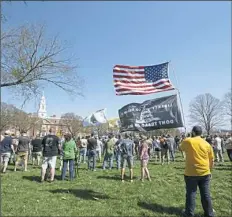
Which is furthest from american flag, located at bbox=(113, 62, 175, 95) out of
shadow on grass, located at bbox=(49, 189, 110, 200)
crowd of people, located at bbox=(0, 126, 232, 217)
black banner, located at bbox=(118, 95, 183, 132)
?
shadow on grass, located at bbox=(49, 189, 110, 200)

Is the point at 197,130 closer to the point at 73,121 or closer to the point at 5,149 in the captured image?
the point at 5,149

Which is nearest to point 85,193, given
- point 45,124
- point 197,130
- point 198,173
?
point 198,173

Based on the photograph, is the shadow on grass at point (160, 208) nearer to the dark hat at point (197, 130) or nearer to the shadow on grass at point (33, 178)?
the dark hat at point (197, 130)

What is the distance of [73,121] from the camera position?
3656 inches

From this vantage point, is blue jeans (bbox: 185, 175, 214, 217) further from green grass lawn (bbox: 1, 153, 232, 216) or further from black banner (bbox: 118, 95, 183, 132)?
black banner (bbox: 118, 95, 183, 132)

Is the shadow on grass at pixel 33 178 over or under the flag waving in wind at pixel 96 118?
under

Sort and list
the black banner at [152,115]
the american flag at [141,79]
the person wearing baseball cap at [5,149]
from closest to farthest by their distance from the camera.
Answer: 1. the black banner at [152,115]
2. the american flag at [141,79]
3. the person wearing baseball cap at [5,149]

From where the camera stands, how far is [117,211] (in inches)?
292

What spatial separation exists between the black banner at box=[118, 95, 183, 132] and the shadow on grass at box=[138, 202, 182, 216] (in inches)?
101

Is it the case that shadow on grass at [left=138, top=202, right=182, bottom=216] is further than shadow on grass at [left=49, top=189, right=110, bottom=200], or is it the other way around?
shadow on grass at [left=49, top=189, right=110, bottom=200]

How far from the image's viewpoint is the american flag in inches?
433

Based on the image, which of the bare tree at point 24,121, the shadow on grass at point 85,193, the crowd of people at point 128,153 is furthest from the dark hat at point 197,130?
the bare tree at point 24,121

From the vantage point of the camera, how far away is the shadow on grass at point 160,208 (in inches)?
296

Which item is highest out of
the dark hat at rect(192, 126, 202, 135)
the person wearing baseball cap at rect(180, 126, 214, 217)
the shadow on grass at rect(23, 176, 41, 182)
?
the dark hat at rect(192, 126, 202, 135)
